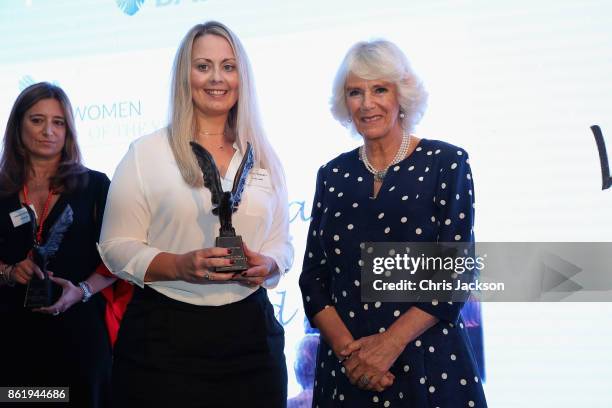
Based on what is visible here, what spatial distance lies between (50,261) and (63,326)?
25 centimetres

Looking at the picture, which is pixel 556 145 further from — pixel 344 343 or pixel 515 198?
pixel 344 343

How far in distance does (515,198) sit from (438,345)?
1071 millimetres

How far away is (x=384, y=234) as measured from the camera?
2092 mm

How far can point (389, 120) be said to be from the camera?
220cm

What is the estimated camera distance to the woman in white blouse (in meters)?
2.03

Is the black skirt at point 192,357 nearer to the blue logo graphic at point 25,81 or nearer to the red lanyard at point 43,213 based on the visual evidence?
the red lanyard at point 43,213

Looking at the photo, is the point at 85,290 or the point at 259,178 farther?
the point at 85,290

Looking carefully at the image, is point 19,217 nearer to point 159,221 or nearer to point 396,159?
point 159,221

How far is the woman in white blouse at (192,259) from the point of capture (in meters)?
2.03

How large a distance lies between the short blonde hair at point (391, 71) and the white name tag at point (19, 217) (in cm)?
136

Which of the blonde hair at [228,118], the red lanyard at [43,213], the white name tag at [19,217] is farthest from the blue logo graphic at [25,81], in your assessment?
the blonde hair at [228,118]

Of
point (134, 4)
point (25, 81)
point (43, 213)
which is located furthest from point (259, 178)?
point (25, 81)

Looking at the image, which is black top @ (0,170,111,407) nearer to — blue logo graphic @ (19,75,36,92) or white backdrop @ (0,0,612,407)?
Answer: white backdrop @ (0,0,612,407)

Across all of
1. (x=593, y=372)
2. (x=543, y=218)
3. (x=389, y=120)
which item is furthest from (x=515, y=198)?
(x=389, y=120)
